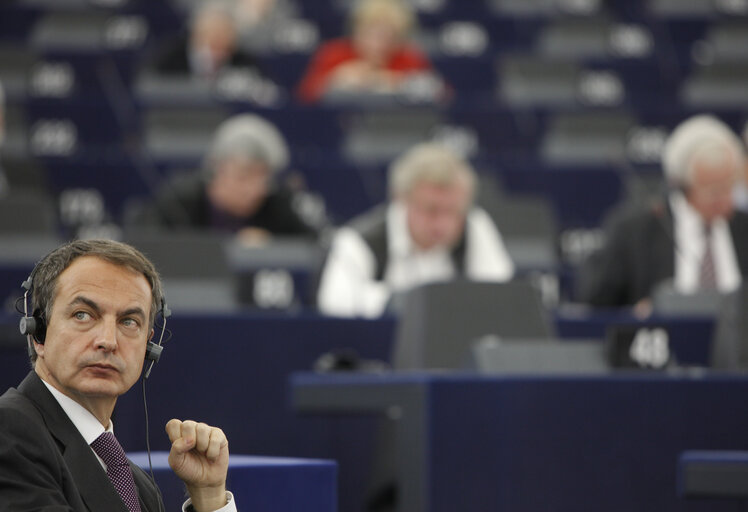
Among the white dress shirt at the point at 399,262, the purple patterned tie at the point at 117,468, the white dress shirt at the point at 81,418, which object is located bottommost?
the purple patterned tie at the point at 117,468

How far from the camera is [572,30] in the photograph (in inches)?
410

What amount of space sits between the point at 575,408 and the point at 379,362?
1.23 meters

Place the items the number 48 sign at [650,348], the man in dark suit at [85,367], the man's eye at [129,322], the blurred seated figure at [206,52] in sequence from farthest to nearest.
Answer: the blurred seated figure at [206,52], the number 48 sign at [650,348], the man's eye at [129,322], the man in dark suit at [85,367]

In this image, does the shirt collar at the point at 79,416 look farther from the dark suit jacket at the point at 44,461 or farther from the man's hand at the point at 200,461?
the man's hand at the point at 200,461

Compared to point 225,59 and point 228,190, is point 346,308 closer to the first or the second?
point 228,190

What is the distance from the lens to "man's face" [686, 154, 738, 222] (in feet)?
19.9

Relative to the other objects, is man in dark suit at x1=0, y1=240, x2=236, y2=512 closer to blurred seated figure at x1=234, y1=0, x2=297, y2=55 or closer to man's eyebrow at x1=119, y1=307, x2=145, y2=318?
man's eyebrow at x1=119, y1=307, x2=145, y2=318

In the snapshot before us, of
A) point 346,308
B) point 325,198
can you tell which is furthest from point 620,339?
point 325,198

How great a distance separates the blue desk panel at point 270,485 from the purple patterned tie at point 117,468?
10.4 inches

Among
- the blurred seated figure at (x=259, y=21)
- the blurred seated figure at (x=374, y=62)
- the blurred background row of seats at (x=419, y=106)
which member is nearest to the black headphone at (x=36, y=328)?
the blurred background row of seats at (x=419, y=106)

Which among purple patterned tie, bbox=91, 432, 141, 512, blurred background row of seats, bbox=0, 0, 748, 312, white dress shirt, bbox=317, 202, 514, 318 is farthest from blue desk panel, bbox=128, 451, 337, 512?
blurred background row of seats, bbox=0, 0, 748, 312

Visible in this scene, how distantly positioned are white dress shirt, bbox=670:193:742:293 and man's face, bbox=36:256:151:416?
413cm

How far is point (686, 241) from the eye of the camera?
6.13 metres

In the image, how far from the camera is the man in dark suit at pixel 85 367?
2.13 metres
